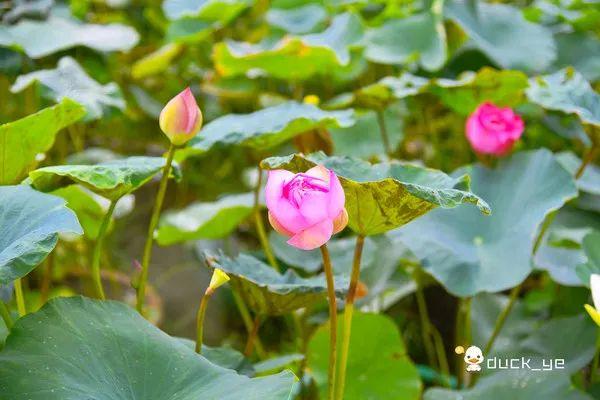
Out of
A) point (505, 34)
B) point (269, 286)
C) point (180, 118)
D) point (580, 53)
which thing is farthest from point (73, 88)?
point (580, 53)

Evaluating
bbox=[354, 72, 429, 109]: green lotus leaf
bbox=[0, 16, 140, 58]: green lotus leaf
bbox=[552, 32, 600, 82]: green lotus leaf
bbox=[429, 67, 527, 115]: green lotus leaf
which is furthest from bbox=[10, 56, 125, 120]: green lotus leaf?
bbox=[552, 32, 600, 82]: green lotus leaf

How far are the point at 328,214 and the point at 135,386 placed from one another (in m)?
0.21

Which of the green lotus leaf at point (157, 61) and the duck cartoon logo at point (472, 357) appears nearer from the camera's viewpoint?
the duck cartoon logo at point (472, 357)

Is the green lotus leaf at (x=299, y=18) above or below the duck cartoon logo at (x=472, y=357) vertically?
above

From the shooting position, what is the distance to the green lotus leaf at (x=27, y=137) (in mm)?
719

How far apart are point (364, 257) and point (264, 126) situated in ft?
0.88

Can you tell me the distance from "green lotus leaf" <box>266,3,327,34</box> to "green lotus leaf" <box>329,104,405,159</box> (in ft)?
0.99

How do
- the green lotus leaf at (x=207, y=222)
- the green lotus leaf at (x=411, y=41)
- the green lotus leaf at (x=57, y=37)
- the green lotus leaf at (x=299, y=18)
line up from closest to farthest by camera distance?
the green lotus leaf at (x=207, y=222) → the green lotus leaf at (x=57, y=37) → the green lotus leaf at (x=411, y=41) → the green lotus leaf at (x=299, y=18)

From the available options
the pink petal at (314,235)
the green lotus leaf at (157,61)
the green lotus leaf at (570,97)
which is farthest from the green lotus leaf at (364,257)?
the green lotus leaf at (157,61)

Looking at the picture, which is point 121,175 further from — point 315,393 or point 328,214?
point 315,393

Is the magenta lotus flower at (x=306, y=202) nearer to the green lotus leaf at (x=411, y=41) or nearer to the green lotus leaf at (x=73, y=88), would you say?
the green lotus leaf at (x=73, y=88)

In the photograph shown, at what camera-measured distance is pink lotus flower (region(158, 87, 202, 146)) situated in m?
0.68

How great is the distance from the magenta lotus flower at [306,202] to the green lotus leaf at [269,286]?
0.13m

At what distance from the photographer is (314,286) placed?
71cm
